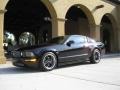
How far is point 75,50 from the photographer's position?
37.2 ft

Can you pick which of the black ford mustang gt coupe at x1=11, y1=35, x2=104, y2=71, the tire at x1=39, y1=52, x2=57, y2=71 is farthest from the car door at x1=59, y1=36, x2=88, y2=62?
the tire at x1=39, y1=52, x2=57, y2=71

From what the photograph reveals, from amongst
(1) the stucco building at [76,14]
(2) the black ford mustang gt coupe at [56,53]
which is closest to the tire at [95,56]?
(2) the black ford mustang gt coupe at [56,53]

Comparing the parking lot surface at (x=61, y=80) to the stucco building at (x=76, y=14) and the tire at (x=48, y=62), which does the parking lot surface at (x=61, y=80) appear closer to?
the tire at (x=48, y=62)

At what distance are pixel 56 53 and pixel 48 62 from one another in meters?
0.52

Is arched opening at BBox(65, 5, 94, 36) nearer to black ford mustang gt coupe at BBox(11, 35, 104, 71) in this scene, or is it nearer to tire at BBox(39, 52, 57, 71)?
black ford mustang gt coupe at BBox(11, 35, 104, 71)

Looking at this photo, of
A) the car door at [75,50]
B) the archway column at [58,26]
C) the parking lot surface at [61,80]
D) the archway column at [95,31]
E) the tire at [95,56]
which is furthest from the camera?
the archway column at [95,31]

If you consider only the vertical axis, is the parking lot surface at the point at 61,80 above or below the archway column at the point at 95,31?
below

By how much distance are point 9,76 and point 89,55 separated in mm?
4405

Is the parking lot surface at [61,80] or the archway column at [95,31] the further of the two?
the archway column at [95,31]

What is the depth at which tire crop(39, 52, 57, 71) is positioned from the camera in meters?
9.88

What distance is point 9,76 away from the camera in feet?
29.3

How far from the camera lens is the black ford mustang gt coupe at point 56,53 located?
985 centimetres

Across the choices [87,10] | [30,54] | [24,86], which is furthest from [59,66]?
[87,10]

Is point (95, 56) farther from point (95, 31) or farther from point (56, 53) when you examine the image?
point (95, 31)
